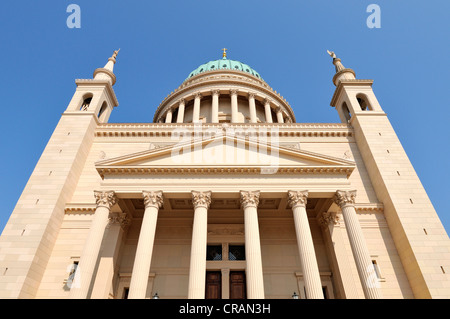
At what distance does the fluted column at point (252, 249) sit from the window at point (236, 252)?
210 inches

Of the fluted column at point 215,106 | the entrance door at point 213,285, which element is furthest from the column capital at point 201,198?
the fluted column at point 215,106

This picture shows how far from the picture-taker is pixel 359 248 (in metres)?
16.4

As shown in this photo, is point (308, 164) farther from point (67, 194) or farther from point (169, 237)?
point (67, 194)

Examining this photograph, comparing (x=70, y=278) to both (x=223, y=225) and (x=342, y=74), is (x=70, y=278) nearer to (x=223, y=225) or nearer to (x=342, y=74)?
(x=223, y=225)

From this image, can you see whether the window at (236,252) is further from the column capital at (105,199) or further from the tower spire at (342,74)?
the tower spire at (342,74)

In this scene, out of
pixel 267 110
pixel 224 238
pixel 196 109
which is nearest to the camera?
pixel 224 238

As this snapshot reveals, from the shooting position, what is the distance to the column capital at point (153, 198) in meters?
18.0

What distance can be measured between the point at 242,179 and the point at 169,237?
789 centimetres

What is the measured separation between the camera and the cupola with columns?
4053 centimetres

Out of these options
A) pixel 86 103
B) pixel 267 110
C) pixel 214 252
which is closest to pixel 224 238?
pixel 214 252

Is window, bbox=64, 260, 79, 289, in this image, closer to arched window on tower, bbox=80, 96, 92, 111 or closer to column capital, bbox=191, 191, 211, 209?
column capital, bbox=191, 191, 211, 209

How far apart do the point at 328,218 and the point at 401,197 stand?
583 centimetres

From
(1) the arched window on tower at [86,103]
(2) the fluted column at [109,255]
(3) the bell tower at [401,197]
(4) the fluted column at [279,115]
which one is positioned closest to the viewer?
(2) the fluted column at [109,255]
